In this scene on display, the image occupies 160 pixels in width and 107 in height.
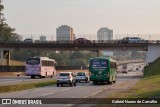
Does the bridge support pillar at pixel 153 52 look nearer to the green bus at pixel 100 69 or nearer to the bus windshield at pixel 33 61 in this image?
the bus windshield at pixel 33 61

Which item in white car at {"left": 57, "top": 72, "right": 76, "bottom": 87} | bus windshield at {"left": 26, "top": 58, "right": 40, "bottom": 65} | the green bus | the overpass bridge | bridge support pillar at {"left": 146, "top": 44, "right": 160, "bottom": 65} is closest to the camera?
white car at {"left": 57, "top": 72, "right": 76, "bottom": 87}

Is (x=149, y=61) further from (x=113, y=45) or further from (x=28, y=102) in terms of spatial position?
(x=28, y=102)

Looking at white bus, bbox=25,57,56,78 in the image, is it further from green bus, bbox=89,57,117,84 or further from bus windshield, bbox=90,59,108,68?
bus windshield, bbox=90,59,108,68

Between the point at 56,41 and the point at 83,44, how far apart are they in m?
6.22

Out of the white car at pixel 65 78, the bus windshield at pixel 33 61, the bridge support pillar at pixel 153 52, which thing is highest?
the bridge support pillar at pixel 153 52

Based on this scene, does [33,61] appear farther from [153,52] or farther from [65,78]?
[153,52]

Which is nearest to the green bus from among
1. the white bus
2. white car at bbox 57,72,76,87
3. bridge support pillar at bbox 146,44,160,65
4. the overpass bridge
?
white car at bbox 57,72,76,87

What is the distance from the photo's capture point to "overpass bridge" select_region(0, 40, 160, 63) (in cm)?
9894

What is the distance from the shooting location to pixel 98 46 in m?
103

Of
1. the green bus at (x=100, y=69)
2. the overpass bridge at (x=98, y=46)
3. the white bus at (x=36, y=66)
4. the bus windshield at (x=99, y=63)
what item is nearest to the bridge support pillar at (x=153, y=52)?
the overpass bridge at (x=98, y=46)

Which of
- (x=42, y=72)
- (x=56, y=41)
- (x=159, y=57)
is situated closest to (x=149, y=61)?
(x=159, y=57)

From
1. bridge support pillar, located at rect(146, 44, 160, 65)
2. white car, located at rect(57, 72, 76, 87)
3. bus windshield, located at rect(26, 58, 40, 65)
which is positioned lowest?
white car, located at rect(57, 72, 76, 87)

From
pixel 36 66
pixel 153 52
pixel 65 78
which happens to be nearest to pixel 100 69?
pixel 65 78

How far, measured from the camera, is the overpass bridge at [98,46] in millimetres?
98938
